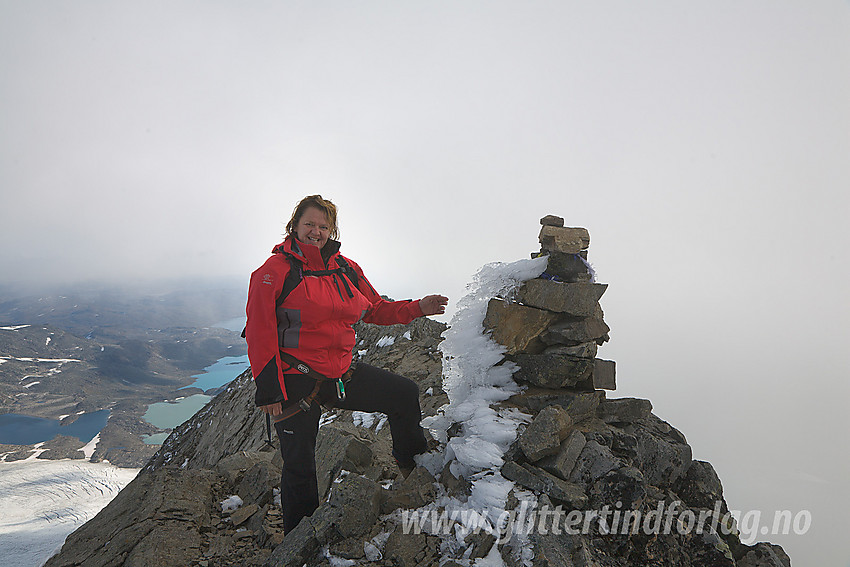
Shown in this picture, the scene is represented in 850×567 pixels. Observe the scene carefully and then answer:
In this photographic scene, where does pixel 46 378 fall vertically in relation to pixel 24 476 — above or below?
below

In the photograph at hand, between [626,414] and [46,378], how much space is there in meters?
178

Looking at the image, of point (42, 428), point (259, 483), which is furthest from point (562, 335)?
point (42, 428)

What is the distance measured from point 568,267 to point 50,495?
208 feet

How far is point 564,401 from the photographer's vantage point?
551cm

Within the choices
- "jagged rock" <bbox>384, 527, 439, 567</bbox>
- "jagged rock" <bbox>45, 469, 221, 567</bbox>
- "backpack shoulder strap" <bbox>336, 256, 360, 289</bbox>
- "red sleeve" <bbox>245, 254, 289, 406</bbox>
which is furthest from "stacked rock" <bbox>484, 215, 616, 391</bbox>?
"jagged rock" <bbox>45, 469, 221, 567</bbox>

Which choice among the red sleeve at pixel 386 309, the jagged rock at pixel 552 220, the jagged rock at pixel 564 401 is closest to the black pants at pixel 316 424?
the red sleeve at pixel 386 309

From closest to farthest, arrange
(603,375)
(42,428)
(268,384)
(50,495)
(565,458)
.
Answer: (268,384) < (565,458) < (603,375) < (50,495) < (42,428)

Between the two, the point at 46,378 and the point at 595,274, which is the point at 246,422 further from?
the point at 46,378

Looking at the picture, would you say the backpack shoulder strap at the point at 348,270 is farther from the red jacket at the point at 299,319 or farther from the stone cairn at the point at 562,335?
the stone cairn at the point at 562,335

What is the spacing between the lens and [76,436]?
260ft

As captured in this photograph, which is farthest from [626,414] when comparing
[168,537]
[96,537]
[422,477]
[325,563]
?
[96,537]

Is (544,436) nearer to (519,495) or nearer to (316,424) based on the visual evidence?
(519,495)

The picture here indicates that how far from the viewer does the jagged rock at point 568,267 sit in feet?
19.6

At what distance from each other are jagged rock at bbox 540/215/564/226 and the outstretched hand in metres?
2.56
